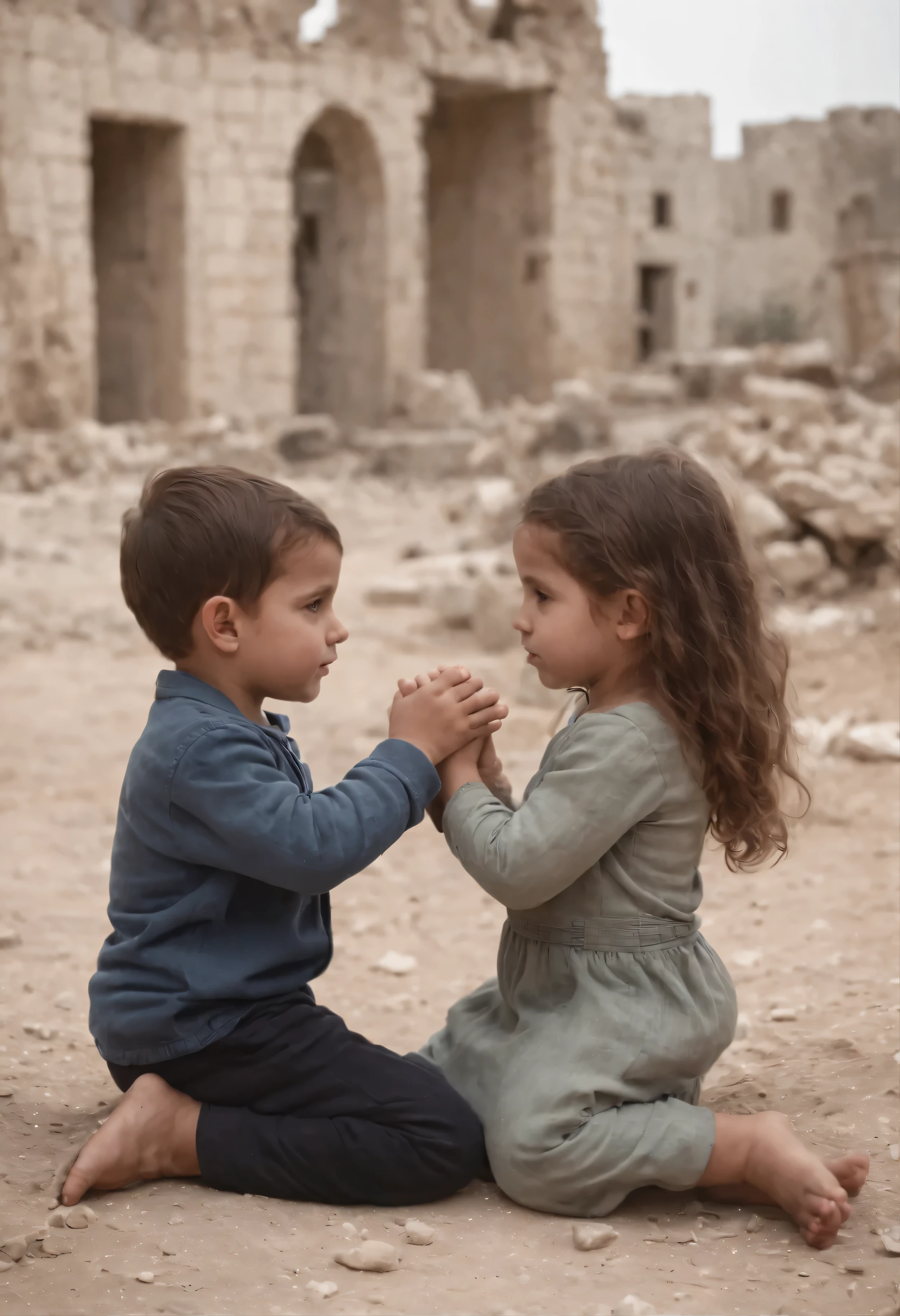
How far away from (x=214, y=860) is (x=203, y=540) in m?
0.44

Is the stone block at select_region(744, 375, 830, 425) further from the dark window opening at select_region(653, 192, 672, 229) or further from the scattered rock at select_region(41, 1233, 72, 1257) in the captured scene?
the dark window opening at select_region(653, 192, 672, 229)

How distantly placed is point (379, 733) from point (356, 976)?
182 centimetres

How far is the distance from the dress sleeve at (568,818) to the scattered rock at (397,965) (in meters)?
1.19

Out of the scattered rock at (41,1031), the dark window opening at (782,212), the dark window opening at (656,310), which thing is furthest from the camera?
the dark window opening at (782,212)

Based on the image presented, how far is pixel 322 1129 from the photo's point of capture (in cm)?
198

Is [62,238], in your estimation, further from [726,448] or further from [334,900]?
[334,900]

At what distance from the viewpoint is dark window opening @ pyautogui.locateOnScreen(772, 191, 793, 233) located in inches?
1237

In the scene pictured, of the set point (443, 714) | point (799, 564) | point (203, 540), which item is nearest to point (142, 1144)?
point (443, 714)

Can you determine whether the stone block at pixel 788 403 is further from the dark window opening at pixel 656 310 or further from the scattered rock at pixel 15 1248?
the dark window opening at pixel 656 310

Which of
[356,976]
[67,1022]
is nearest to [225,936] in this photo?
[67,1022]

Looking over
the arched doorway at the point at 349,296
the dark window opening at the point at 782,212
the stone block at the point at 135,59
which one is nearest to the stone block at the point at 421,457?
the arched doorway at the point at 349,296

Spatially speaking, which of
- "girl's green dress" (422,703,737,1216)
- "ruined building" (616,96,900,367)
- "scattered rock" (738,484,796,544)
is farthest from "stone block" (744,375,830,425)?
"ruined building" (616,96,900,367)

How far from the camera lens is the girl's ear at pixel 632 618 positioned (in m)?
2.00

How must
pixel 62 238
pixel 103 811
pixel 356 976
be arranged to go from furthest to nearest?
1. pixel 62 238
2. pixel 103 811
3. pixel 356 976
